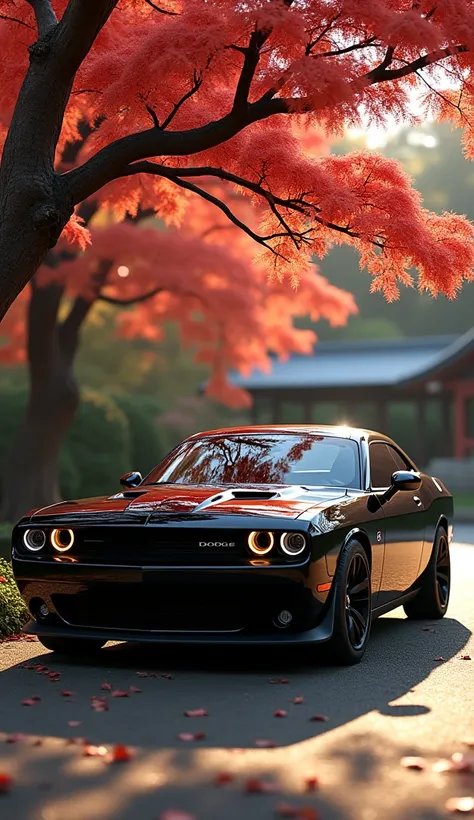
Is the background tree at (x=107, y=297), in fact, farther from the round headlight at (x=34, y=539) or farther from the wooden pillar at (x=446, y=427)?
the wooden pillar at (x=446, y=427)

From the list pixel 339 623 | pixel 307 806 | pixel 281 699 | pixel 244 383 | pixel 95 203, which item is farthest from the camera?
pixel 244 383

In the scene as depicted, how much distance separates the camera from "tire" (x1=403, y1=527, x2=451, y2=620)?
9594 mm

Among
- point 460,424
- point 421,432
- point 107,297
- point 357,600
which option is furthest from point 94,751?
point 421,432

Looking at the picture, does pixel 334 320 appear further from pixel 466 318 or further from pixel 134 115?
pixel 466 318

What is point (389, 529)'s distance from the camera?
8.38 metres

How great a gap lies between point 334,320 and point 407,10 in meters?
18.3

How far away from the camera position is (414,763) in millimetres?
4906

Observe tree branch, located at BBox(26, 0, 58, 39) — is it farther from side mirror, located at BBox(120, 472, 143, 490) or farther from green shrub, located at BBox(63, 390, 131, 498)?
green shrub, located at BBox(63, 390, 131, 498)

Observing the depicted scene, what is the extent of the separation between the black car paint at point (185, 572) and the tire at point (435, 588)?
2187 mm

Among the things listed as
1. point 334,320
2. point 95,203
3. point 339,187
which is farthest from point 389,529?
point 334,320

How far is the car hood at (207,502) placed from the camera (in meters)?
7.12

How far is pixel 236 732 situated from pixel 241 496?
2200 millimetres

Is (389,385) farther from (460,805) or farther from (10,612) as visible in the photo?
(460,805)

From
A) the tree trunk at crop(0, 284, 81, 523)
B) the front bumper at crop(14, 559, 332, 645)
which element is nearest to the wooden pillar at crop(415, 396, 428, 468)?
the tree trunk at crop(0, 284, 81, 523)
